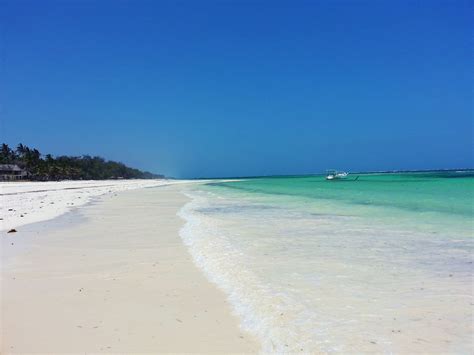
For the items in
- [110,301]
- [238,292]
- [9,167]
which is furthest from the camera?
[9,167]

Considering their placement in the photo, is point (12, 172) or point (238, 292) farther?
point (12, 172)

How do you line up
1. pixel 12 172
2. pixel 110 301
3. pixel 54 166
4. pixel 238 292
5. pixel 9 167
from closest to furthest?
pixel 110 301 < pixel 238 292 < pixel 9 167 < pixel 12 172 < pixel 54 166

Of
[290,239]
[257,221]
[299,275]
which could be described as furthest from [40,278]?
[257,221]

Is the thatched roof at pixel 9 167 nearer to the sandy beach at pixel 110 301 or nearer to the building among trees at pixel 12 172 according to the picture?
the building among trees at pixel 12 172

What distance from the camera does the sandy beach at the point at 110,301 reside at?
4.06 meters

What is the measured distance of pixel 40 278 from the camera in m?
6.50

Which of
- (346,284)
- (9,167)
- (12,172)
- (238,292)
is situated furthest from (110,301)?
(12,172)

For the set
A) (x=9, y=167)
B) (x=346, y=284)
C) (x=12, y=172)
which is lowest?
(x=346, y=284)

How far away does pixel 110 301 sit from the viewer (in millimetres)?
5289

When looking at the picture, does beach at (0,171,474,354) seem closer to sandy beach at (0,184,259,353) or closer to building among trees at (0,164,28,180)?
sandy beach at (0,184,259,353)

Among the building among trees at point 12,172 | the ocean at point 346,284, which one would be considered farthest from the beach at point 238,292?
the building among trees at point 12,172

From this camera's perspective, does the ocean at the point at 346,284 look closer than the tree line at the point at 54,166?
Yes

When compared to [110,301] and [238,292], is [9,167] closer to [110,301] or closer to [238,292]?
[110,301]

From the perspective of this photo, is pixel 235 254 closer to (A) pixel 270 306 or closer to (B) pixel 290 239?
(B) pixel 290 239
